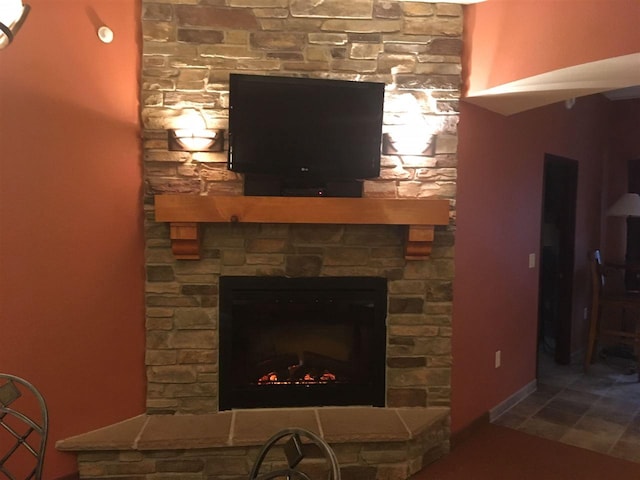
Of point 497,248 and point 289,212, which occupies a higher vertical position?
point 289,212

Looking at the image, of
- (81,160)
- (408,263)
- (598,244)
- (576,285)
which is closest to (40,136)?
(81,160)

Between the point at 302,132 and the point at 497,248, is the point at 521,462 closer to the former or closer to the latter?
the point at 497,248

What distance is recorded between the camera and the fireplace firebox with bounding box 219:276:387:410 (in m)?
2.67

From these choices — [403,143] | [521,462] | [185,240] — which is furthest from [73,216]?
[521,462]

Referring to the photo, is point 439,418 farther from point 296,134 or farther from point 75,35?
point 75,35

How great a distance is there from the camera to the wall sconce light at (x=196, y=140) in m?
2.51

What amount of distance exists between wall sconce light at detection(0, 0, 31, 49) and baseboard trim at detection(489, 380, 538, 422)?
328cm

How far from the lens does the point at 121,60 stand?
246 cm

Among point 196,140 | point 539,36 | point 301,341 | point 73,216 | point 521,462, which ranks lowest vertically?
point 521,462

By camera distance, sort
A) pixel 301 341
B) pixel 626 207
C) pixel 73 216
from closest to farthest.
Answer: pixel 73 216 → pixel 301 341 → pixel 626 207

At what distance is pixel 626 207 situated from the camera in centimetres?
446

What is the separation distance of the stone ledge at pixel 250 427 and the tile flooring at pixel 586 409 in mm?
945

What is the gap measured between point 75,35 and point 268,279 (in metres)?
1.56

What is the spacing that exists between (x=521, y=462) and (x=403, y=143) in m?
1.95
